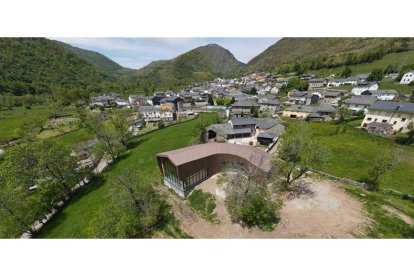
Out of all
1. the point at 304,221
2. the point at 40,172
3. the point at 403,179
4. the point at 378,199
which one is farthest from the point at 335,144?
the point at 40,172

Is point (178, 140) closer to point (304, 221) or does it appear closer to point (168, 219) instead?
point (168, 219)

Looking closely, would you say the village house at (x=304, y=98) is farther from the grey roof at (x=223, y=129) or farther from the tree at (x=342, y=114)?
the grey roof at (x=223, y=129)

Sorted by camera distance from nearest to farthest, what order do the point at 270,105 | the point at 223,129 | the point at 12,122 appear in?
the point at 223,129 < the point at 270,105 < the point at 12,122

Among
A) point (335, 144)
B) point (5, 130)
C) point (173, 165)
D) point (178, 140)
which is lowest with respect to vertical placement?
point (5, 130)

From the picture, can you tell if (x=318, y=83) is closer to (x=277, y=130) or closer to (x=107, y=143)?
(x=277, y=130)

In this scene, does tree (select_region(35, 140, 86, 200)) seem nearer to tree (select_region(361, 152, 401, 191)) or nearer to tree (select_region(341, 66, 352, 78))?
tree (select_region(361, 152, 401, 191))

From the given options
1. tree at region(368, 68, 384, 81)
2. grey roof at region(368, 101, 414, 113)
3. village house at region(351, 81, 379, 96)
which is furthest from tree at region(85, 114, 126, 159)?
tree at region(368, 68, 384, 81)

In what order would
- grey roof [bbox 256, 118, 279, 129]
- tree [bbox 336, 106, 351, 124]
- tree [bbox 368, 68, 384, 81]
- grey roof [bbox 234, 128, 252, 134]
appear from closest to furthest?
grey roof [bbox 234, 128, 252, 134], grey roof [bbox 256, 118, 279, 129], tree [bbox 336, 106, 351, 124], tree [bbox 368, 68, 384, 81]

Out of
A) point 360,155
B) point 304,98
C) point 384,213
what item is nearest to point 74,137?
point 384,213
